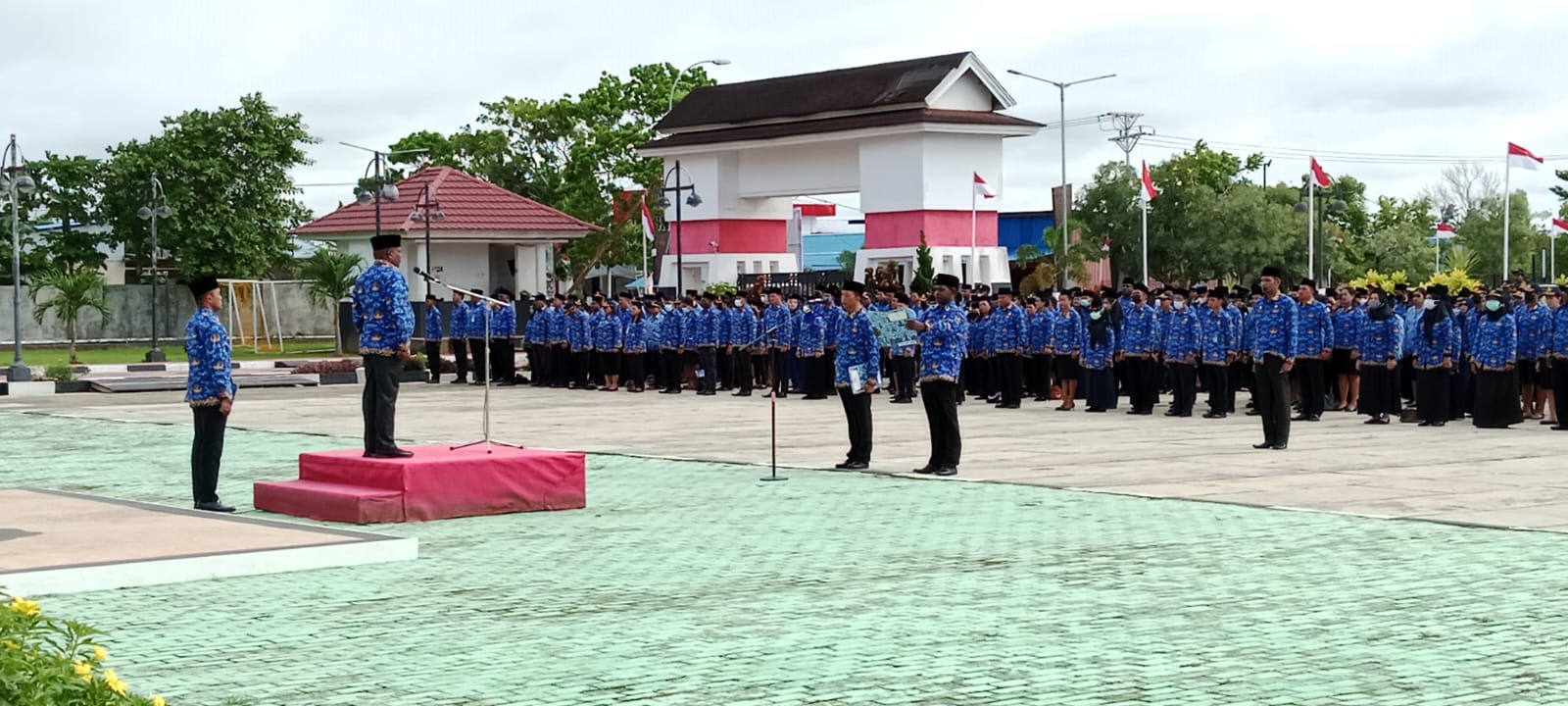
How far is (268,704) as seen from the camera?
6801 mm

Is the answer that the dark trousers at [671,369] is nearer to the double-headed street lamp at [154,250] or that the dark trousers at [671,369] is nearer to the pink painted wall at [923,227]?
the double-headed street lamp at [154,250]

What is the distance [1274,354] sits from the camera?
61.9 feet

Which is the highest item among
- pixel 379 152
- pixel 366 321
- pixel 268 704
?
pixel 379 152

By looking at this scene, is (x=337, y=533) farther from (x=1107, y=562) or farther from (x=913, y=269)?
(x=913, y=269)

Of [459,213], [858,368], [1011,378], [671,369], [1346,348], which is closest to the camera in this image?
[858,368]

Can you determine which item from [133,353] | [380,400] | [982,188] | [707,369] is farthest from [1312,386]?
[133,353]

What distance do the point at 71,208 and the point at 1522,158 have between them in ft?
155

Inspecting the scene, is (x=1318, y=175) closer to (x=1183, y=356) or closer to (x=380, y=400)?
(x=1183, y=356)

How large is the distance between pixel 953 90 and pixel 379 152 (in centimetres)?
1664

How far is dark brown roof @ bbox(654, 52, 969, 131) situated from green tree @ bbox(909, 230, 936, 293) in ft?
13.0

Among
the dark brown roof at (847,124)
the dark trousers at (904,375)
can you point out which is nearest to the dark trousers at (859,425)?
the dark trousers at (904,375)

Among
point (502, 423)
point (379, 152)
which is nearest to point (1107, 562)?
point (502, 423)

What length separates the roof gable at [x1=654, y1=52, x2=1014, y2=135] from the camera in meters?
51.0

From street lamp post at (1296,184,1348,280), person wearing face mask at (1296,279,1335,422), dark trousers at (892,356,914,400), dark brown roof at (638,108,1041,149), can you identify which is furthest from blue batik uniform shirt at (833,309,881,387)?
street lamp post at (1296,184,1348,280)
